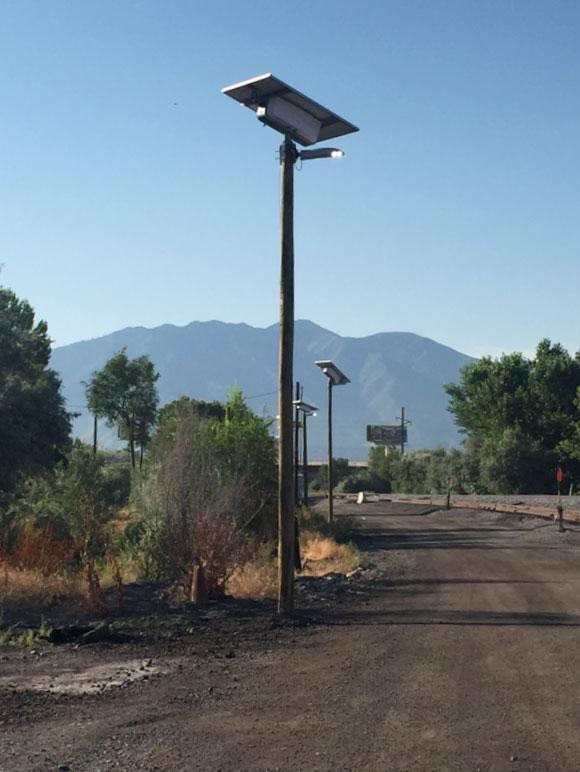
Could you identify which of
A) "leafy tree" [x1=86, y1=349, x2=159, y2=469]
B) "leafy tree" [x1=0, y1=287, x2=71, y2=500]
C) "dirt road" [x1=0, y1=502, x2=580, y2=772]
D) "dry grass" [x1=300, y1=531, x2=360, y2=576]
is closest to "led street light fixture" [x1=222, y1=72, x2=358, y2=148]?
"dirt road" [x1=0, y1=502, x2=580, y2=772]

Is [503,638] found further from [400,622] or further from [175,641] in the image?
[175,641]

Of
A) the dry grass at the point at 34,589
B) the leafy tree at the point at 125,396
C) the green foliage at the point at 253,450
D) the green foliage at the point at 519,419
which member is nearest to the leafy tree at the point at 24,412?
the dry grass at the point at 34,589

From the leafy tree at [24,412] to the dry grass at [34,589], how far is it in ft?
8.71

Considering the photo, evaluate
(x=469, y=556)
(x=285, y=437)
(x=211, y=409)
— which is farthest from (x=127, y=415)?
(x=285, y=437)

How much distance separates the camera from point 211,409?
328ft

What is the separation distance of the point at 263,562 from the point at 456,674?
428 inches

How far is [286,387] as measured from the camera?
1625cm

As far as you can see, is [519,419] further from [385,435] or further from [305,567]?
[385,435]

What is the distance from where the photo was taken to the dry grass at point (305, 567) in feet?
62.6

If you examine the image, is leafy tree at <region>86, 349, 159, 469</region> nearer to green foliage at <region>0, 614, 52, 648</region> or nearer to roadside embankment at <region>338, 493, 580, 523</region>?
roadside embankment at <region>338, 493, 580, 523</region>

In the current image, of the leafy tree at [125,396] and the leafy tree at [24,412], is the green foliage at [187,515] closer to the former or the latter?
the leafy tree at [24,412]

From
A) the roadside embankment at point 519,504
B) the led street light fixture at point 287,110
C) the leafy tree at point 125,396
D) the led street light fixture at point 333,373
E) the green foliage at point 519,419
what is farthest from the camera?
the leafy tree at point 125,396

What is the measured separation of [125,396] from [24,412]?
196 ft

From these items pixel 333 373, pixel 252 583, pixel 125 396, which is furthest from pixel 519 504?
pixel 252 583
